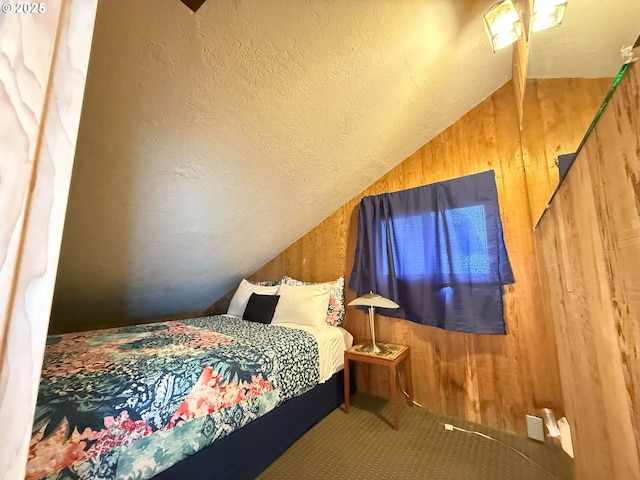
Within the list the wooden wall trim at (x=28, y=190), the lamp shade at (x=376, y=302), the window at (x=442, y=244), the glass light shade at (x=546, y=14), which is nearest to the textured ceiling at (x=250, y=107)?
the glass light shade at (x=546, y=14)

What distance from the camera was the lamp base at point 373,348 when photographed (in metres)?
2.04

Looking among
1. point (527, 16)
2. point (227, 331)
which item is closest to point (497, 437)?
point (227, 331)

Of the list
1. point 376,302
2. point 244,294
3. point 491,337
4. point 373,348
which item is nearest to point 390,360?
point 373,348

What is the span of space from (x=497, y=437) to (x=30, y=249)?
241 cm

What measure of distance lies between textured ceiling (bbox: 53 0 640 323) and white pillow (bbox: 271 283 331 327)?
678 millimetres

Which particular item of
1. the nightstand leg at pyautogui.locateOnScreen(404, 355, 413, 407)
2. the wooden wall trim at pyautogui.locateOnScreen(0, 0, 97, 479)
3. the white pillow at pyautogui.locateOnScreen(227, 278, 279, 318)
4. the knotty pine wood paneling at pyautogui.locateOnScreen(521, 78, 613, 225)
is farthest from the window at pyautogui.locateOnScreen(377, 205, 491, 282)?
the wooden wall trim at pyautogui.locateOnScreen(0, 0, 97, 479)

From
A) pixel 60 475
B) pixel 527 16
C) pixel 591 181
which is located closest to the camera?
pixel 591 181

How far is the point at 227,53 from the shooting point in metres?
1.13

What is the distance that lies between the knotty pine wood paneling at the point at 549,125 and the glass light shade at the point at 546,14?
0.76 ft

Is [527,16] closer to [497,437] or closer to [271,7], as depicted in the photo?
[271,7]

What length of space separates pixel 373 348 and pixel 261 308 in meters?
1.08

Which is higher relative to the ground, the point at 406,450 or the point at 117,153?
the point at 117,153

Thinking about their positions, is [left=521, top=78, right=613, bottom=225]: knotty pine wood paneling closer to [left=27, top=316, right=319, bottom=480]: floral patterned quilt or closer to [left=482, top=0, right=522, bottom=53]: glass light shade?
[left=482, top=0, right=522, bottom=53]: glass light shade

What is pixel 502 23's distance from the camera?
132cm
